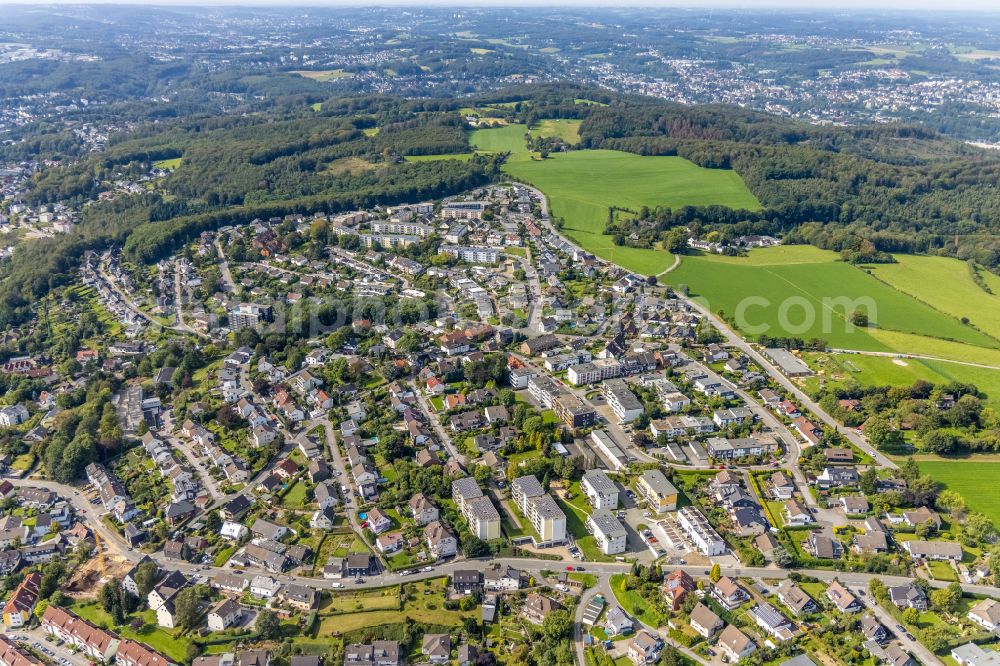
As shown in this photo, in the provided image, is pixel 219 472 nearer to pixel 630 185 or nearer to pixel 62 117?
pixel 630 185

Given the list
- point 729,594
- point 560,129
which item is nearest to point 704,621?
point 729,594

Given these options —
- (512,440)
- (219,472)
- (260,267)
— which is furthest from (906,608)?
(260,267)

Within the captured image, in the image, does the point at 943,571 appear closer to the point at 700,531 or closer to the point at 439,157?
the point at 700,531

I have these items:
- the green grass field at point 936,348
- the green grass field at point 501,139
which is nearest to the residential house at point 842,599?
the green grass field at point 936,348

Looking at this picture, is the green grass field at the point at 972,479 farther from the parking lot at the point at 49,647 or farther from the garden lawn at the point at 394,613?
the parking lot at the point at 49,647

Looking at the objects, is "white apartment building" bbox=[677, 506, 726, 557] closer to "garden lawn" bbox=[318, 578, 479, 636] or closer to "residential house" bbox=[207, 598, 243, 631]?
"garden lawn" bbox=[318, 578, 479, 636]

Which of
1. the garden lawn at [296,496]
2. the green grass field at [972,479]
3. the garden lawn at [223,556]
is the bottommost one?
the garden lawn at [223,556]
